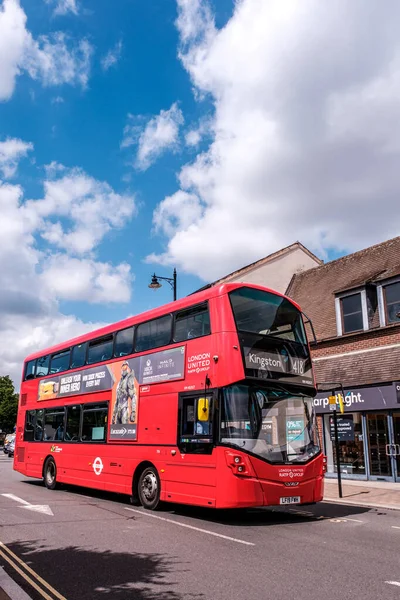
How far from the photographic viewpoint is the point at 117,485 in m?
12.3

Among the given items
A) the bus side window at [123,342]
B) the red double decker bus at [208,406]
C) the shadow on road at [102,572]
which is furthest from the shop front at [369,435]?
the shadow on road at [102,572]

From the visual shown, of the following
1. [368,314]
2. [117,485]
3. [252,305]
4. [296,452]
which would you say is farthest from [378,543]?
[368,314]

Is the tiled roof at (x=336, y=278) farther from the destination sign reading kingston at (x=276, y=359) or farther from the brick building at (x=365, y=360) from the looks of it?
the destination sign reading kingston at (x=276, y=359)

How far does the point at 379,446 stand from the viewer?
17656 millimetres

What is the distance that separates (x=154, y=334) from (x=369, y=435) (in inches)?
393

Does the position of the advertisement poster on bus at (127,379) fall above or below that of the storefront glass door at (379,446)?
above

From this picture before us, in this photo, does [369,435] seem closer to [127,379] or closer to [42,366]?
[127,379]

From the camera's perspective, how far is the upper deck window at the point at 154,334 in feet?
38.0

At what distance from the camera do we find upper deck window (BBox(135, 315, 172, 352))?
1157 cm

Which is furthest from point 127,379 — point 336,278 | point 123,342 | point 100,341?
point 336,278

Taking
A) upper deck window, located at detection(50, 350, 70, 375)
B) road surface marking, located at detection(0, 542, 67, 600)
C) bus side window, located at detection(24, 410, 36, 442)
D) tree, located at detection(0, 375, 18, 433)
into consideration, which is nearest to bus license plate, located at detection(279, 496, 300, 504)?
road surface marking, located at detection(0, 542, 67, 600)

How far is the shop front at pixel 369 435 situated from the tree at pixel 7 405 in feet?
222

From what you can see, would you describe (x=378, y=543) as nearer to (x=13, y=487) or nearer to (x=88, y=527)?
(x=88, y=527)

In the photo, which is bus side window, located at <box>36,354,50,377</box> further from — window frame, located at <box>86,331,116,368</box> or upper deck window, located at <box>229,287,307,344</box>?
upper deck window, located at <box>229,287,307,344</box>
